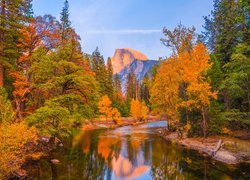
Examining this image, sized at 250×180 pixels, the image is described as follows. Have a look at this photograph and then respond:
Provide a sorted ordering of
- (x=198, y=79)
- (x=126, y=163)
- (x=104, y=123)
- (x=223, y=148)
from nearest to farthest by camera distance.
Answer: (x=126, y=163) → (x=223, y=148) → (x=198, y=79) → (x=104, y=123)

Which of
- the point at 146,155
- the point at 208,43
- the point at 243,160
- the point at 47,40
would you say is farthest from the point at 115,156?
the point at 208,43

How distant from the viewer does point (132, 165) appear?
24156 mm

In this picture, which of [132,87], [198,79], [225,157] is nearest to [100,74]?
[132,87]

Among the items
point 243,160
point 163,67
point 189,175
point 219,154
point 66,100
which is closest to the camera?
point 189,175

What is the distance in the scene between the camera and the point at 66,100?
27219mm

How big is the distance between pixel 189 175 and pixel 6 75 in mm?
23552

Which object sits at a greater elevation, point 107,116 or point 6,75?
point 6,75

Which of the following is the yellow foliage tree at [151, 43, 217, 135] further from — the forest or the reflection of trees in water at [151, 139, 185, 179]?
the reflection of trees in water at [151, 139, 185, 179]

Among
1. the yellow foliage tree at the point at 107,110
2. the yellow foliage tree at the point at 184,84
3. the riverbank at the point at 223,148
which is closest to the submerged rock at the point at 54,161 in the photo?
the riverbank at the point at 223,148

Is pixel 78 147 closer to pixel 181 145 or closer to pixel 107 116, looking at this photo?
pixel 181 145

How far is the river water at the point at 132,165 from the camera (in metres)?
19.8

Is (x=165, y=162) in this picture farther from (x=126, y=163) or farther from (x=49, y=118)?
(x=49, y=118)

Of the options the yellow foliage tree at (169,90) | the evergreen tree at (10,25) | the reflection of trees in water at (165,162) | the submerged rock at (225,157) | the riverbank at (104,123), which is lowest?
the reflection of trees in water at (165,162)

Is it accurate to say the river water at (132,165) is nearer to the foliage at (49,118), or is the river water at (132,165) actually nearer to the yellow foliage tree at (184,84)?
the foliage at (49,118)
